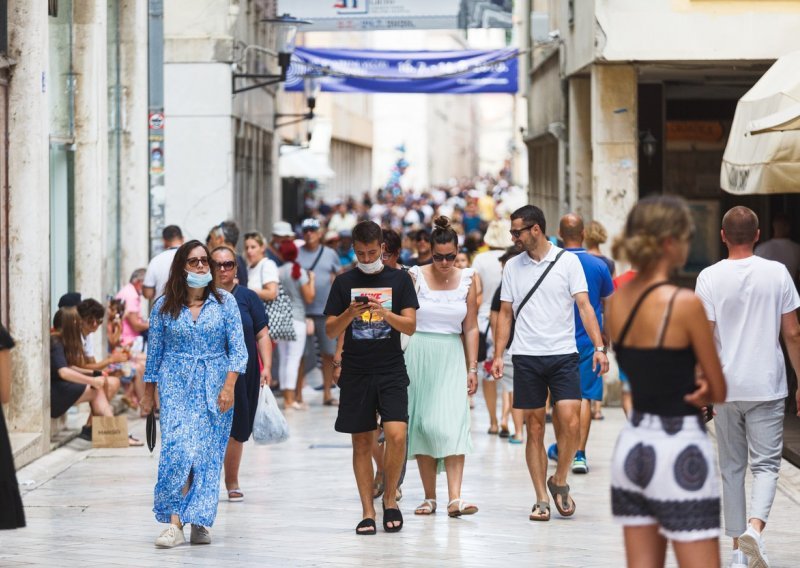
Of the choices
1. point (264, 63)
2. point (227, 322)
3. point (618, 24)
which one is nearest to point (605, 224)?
point (618, 24)

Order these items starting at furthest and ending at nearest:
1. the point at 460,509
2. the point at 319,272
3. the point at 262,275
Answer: the point at 319,272, the point at 262,275, the point at 460,509

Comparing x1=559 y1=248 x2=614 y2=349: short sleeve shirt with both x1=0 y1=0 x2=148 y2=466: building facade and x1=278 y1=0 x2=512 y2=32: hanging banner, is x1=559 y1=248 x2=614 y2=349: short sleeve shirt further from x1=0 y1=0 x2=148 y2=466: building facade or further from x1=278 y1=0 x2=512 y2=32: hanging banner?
x1=278 y1=0 x2=512 y2=32: hanging banner

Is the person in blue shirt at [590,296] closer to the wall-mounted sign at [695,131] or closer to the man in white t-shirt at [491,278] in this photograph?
the man in white t-shirt at [491,278]

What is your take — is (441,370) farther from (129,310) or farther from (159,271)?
(129,310)

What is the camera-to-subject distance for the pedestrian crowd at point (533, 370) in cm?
578

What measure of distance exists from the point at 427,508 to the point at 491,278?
5.00 metres

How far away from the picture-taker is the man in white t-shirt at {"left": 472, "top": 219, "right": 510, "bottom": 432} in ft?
48.3

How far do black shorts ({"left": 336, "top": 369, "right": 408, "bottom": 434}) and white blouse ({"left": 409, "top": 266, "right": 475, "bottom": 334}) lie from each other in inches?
31.5

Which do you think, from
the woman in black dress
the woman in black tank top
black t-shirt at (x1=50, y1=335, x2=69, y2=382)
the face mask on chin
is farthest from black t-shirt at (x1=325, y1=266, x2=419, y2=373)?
black t-shirt at (x1=50, y1=335, x2=69, y2=382)

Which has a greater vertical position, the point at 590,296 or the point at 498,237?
the point at 498,237

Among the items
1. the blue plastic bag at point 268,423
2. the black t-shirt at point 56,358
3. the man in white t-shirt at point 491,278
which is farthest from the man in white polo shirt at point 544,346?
the black t-shirt at point 56,358

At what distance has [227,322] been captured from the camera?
371 inches

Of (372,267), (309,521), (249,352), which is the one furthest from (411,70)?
(372,267)

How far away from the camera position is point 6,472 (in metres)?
6.95
